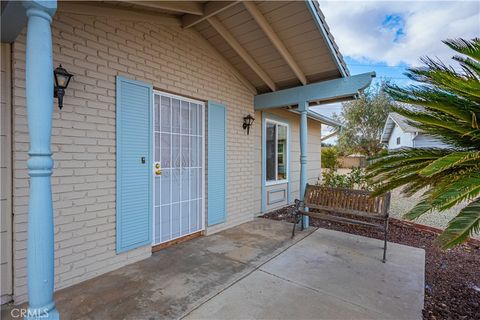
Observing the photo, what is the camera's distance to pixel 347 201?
172 inches

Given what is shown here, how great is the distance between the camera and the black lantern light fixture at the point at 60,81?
251 cm

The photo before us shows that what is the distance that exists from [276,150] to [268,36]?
3271 mm

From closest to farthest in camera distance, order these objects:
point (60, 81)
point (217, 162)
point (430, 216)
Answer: point (60, 81) → point (217, 162) → point (430, 216)

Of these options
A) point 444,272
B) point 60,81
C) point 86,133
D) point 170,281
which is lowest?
point 444,272

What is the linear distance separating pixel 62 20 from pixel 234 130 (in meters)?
3.18

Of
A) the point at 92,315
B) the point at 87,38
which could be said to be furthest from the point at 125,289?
the point at 87,38

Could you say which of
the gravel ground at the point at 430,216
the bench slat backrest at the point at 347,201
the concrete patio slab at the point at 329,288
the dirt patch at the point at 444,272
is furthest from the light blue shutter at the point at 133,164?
the gravel ground at the point at 430,216

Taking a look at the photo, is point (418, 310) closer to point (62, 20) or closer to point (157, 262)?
point (157, 262)

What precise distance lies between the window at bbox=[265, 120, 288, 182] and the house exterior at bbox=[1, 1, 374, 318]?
847 millimetres

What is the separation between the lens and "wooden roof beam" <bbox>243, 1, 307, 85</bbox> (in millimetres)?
3565

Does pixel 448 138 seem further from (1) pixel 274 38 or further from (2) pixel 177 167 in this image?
(2) pixel 177 167

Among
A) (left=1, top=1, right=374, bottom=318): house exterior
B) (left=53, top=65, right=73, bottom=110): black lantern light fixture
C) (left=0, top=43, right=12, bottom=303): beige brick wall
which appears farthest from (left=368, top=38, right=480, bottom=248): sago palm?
(left=0, top=43, right=12, bottom=303): beige brick wall

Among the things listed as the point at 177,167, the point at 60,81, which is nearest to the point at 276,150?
the point at 177,167

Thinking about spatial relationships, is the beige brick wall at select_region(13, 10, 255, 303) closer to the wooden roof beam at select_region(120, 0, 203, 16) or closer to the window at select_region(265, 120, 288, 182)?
the wooden roof beam at select_region(120, 0, 203, 16)
